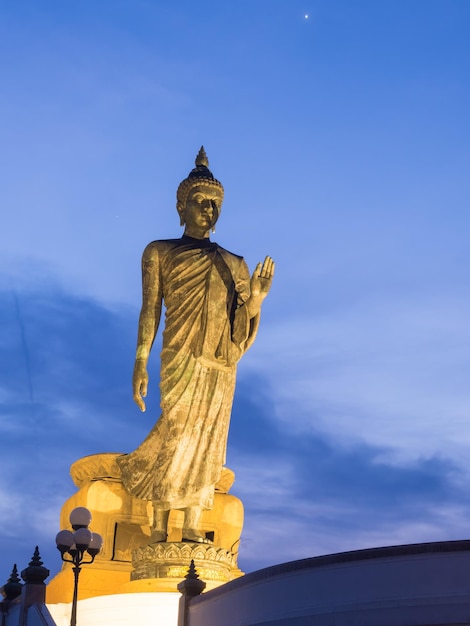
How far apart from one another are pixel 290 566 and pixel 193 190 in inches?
209

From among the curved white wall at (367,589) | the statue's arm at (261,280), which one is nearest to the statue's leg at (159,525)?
the statue's arm at (261,280)

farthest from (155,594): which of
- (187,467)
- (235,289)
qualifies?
(235,289)

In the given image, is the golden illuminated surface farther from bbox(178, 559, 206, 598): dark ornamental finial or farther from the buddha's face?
bbox(178, 559, 206, 598): dark ornamental finial

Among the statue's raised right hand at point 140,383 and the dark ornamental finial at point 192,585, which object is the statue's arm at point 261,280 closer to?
the statue's raised right hand at point 140,383

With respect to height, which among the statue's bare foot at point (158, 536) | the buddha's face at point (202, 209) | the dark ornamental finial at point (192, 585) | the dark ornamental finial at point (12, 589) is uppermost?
the buddha's face at point (202, 209)

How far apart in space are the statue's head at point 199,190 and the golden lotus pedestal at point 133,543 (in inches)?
117

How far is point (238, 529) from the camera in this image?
13203mm

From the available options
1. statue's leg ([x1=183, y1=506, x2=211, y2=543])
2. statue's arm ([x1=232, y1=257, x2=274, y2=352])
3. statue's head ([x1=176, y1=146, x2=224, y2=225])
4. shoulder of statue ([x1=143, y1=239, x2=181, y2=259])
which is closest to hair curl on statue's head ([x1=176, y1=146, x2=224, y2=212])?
statue's head ([x1=176, y1=146, x2=224, y2=225])

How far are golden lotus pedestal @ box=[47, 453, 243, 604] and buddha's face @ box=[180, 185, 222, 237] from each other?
9.01 ft

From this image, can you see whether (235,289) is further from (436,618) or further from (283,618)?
(436,618)

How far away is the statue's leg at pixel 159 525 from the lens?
459 inches

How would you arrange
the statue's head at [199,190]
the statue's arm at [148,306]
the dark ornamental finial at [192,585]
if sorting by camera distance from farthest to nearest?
the statue's head at [199,190]
the statue's arm at [148,306]
the dark ornamental finial at [192,585]

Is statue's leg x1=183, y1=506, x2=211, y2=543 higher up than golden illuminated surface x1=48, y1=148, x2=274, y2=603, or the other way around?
golden illuminated surface x1=48, y1=148, x2=274, y2=603

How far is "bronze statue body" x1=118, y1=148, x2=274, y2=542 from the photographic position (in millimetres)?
11852
